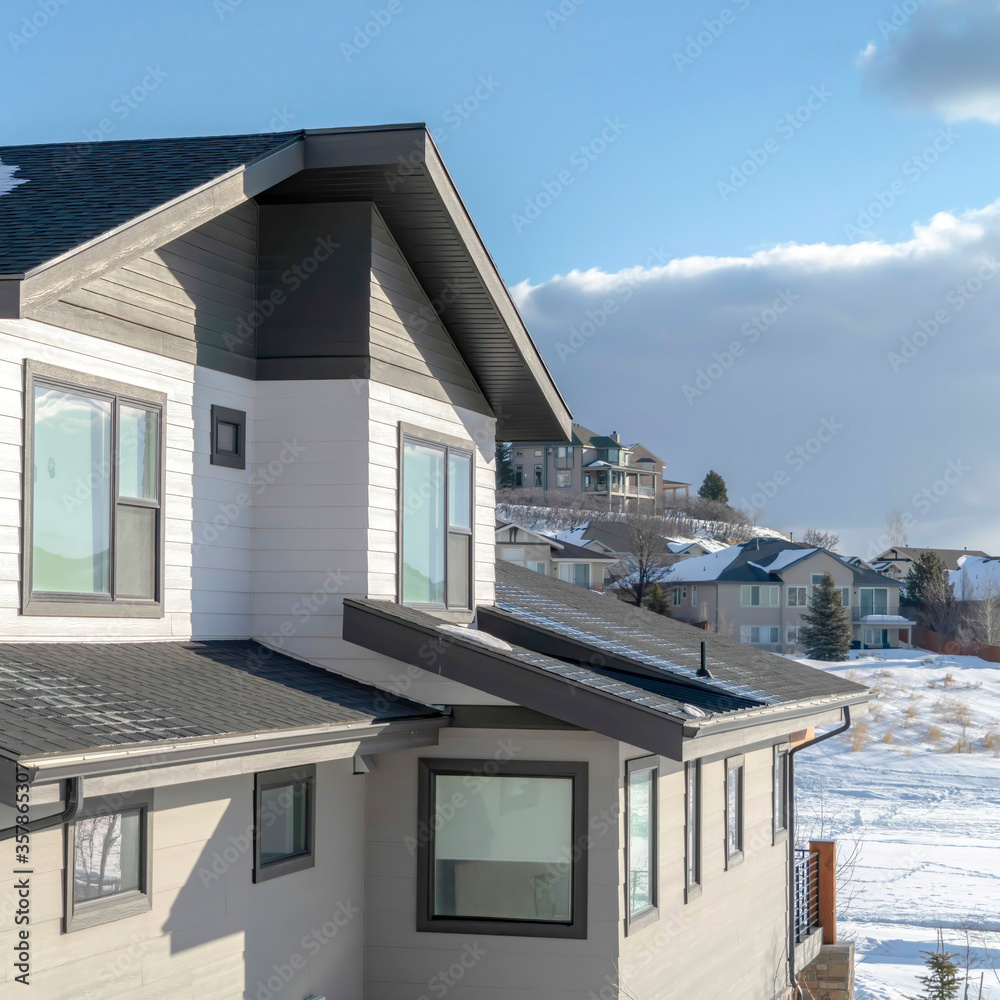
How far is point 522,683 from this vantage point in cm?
818

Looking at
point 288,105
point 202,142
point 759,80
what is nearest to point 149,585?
point 202,142

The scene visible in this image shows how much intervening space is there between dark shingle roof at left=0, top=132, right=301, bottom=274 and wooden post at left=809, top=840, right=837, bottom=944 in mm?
10577

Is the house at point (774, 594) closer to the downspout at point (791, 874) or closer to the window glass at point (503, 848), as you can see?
the downspout at point (791, 874)

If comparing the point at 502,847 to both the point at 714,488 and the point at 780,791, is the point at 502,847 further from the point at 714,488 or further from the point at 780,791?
the point at 714,488

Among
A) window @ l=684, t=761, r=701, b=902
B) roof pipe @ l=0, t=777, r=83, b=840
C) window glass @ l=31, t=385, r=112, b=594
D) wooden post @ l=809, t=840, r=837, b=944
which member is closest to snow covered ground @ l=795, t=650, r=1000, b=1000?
wooden post @ l=809, t=840, r=837, b=944

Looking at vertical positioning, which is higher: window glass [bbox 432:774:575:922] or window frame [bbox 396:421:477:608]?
window frame [bbox 396:421:477:608]

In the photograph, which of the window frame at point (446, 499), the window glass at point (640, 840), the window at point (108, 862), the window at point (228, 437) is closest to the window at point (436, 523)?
the window frame at point (446, 499)

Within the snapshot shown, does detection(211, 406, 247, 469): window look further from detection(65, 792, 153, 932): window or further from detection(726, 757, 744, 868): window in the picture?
detection(726, 757, 744, 868): window

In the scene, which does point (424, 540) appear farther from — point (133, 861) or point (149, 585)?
point (133, 861)

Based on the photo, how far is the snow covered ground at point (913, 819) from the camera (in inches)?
723

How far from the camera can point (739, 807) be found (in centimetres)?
1174

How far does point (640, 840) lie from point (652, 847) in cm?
24

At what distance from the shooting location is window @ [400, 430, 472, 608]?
9.70m

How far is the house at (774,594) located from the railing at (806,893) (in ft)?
163
